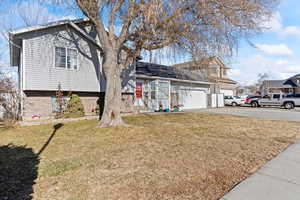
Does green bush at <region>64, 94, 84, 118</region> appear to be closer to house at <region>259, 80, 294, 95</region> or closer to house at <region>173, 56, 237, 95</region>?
house at <region>173, 56, 237, 95</region>

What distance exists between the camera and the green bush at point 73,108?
11.1m

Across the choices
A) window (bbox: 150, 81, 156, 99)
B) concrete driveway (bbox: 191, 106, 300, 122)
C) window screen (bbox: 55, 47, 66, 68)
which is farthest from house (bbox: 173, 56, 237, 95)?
window screen (bbox: 55, 47, 66, 68)

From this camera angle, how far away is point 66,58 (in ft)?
37.8

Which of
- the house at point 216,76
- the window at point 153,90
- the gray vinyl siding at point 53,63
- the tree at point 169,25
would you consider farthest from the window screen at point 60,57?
the window at point 153,90

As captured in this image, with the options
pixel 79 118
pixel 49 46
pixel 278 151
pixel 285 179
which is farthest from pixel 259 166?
pixel 49 46

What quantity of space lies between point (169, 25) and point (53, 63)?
7578 millimetres

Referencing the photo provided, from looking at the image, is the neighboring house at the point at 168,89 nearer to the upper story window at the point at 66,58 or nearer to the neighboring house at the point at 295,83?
the upper story window at the point at 66,58

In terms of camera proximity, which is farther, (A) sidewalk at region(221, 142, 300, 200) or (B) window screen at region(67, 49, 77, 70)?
(B) window screen at region(67, 49, 77, 70)

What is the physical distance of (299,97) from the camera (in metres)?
21.5

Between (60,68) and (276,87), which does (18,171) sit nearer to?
(60,68)

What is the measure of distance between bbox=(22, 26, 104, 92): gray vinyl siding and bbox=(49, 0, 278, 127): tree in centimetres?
337

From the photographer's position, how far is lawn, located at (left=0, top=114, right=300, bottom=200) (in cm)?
295

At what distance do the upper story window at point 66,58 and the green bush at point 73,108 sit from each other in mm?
1988

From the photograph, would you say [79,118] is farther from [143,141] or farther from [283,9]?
[283,9]
